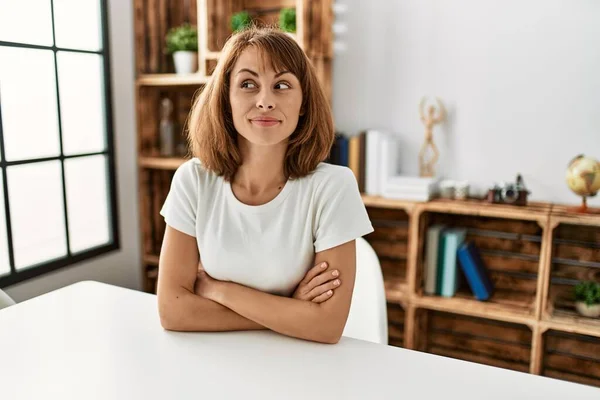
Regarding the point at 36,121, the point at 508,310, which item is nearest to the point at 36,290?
the point at 36,121

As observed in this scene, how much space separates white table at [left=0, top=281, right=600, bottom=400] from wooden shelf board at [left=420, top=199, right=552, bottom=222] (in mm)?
1130

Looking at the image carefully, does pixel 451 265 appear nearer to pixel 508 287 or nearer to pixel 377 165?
pixel 508 287

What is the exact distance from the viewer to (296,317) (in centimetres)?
118

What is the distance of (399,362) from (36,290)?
5.71ft

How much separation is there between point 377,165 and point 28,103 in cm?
148

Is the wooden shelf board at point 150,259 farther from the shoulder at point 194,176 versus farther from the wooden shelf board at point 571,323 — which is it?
the wooden shelf board at point 571,323

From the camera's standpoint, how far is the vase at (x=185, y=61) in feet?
8.71

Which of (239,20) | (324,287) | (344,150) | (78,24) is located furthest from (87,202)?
(324,287)

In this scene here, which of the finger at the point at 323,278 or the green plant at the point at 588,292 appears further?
the green plant at the point at 588,292

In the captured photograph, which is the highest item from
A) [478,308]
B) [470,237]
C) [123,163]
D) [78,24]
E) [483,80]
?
[78,24]

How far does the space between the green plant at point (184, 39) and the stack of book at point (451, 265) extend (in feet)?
4.78

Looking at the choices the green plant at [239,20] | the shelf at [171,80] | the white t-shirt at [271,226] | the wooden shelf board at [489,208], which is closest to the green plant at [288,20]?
the green plant at [239,20]

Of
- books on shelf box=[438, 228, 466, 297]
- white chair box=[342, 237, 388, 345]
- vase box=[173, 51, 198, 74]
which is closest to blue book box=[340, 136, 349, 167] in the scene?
books on shelf box=[438, 228, 466, 297]

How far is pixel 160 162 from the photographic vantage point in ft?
8.79
